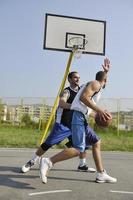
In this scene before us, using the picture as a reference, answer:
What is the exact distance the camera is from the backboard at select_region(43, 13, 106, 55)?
41.8 ft

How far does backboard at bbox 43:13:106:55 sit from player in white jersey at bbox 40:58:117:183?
573 centimetres

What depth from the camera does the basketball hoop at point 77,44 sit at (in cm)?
1165

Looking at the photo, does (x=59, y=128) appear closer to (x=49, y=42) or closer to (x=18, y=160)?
(x=18, y=160)

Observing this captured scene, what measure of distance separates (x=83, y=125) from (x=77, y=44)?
5698 mm

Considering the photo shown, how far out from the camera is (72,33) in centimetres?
1305

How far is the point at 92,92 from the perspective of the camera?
6574mm

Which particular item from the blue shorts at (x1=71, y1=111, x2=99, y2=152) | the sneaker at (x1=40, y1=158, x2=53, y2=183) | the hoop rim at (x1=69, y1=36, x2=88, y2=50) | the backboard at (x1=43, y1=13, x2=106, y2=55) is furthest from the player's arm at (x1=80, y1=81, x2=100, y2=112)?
the backboard at (x1=43, y1=13, x2=106, y2=55)

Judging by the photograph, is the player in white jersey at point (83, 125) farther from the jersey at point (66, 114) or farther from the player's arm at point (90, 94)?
the jersey at point (66, 114)

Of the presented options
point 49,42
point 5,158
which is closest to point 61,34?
point 49,42

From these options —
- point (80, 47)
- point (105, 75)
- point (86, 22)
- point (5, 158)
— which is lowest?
point (5, 158)

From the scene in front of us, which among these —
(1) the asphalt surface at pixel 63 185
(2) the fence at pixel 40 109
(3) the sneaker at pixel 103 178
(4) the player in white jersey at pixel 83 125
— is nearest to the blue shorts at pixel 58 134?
(4) the player in white jersey at pixel 83 125

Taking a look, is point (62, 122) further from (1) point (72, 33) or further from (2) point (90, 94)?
(1) point (72, 33)

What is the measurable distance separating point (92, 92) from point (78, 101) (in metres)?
0.31

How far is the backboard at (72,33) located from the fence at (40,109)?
1292 cm
